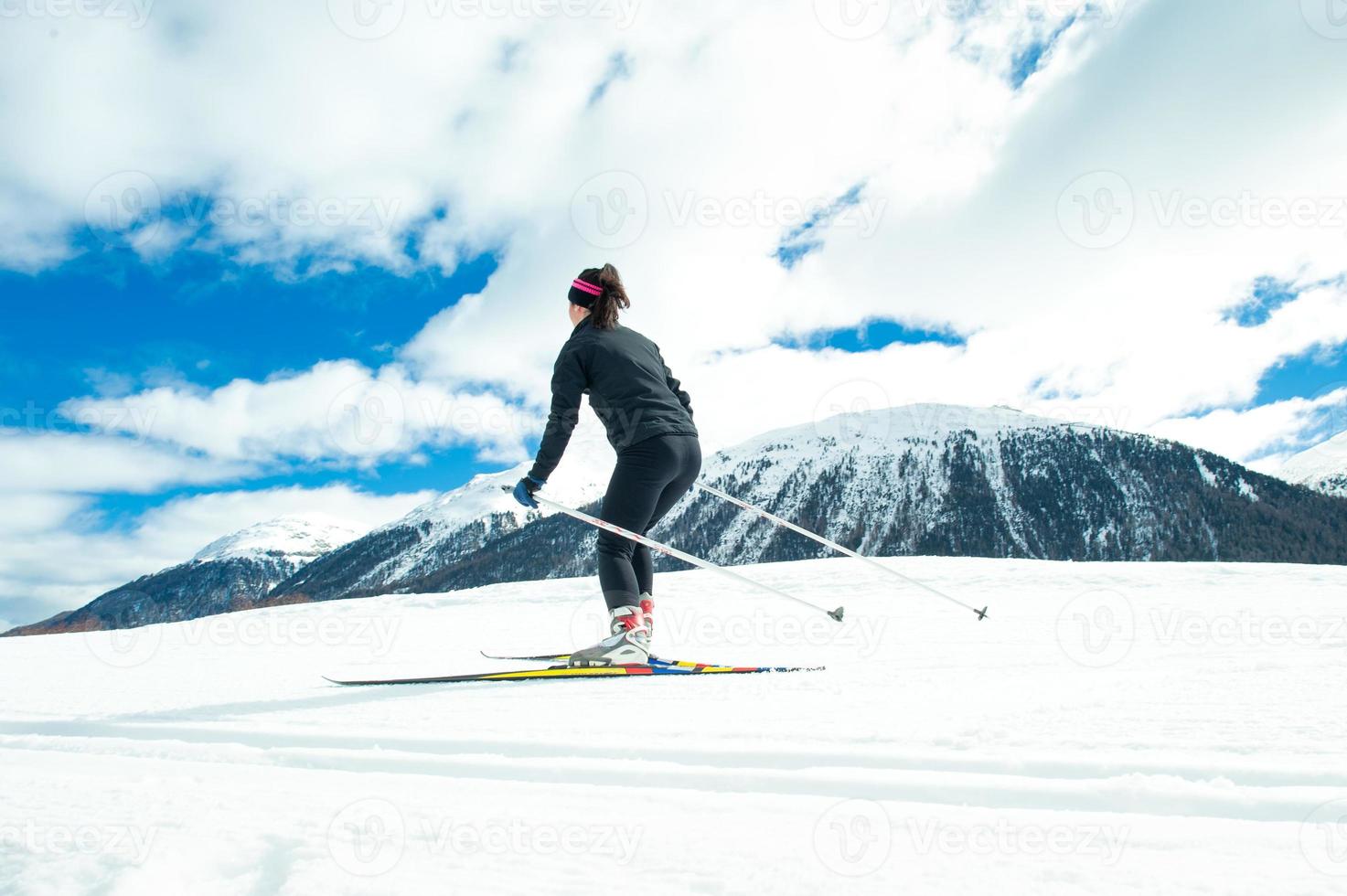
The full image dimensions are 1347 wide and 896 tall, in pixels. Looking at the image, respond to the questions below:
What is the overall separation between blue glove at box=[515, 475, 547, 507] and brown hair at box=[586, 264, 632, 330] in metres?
1.05

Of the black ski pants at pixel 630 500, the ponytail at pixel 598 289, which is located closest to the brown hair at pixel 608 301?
the ponytail at pixel 598 289

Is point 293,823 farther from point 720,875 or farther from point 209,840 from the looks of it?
point 720,875

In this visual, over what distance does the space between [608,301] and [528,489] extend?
1.31 m

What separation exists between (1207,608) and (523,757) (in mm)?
5836

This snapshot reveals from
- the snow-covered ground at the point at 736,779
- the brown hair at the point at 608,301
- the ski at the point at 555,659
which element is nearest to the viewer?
the snow-covered ground at the point at 736,779

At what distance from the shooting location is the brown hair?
4.56m

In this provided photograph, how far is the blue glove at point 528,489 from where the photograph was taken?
14.5ft

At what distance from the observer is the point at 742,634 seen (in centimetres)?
570

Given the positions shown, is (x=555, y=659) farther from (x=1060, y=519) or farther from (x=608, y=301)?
(x=1060, y=519)

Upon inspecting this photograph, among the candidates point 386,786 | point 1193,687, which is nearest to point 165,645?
point 386,786

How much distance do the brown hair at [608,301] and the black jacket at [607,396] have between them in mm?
90

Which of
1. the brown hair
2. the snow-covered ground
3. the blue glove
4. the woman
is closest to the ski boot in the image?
the woman

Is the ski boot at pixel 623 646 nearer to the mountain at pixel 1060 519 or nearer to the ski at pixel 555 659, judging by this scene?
the ski at pixel 555 659

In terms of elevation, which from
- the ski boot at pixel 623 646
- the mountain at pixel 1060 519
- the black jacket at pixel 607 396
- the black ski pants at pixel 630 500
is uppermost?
the mountain at pixel 1060 519
